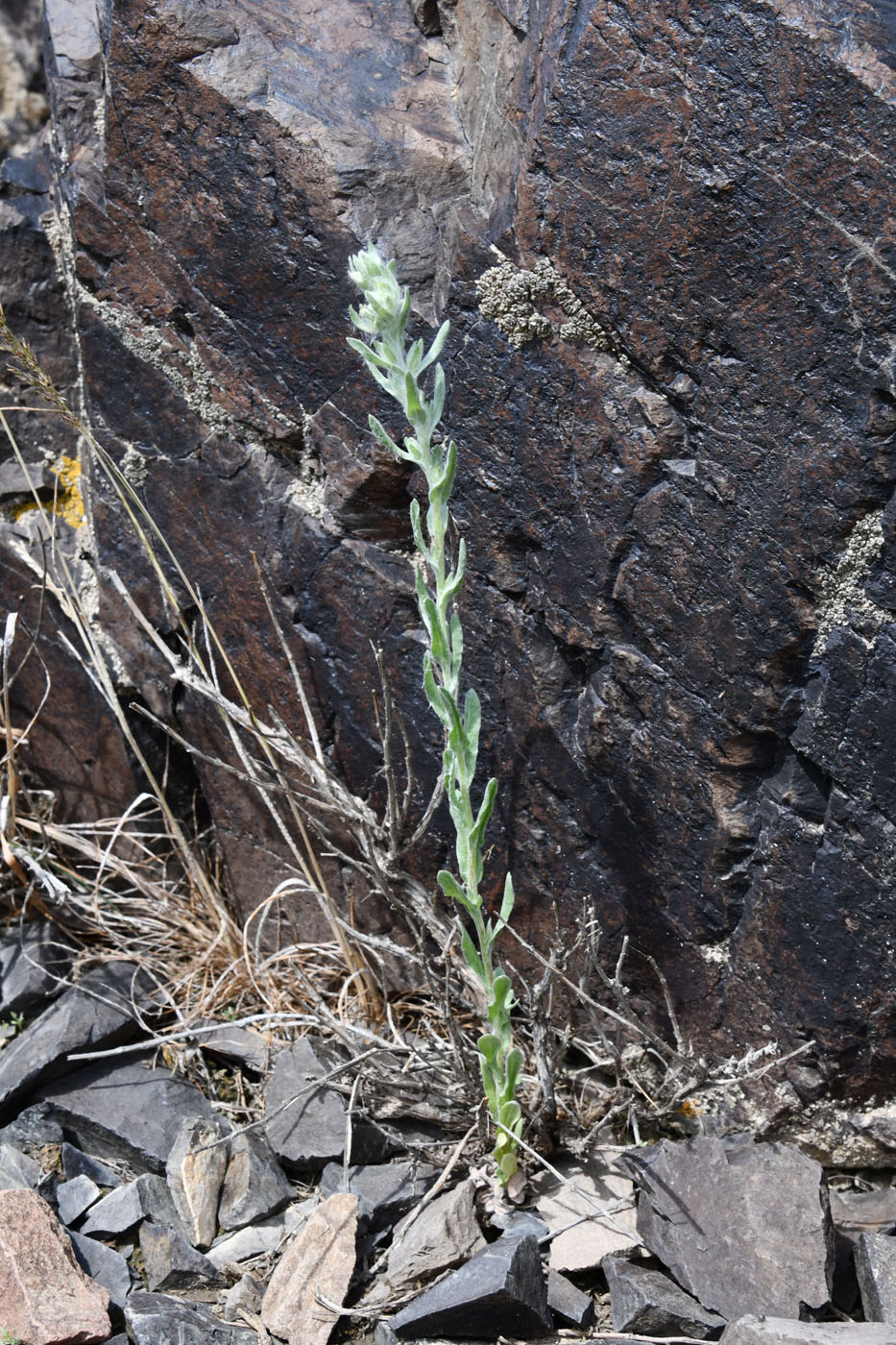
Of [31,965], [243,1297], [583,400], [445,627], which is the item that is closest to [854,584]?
[583,400]

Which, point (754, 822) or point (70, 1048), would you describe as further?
point (70, 1048)

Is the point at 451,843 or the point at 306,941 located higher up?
the point at 451,843

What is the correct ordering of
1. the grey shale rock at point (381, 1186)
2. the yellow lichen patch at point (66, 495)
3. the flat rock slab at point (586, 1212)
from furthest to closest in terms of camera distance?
the yellow lichen patch at point (66, 495) → the grey shale rock at point (381, 1186) → the flat rock slab at point (586, 1212)

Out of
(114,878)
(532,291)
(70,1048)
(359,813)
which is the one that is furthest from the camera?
(114,878)

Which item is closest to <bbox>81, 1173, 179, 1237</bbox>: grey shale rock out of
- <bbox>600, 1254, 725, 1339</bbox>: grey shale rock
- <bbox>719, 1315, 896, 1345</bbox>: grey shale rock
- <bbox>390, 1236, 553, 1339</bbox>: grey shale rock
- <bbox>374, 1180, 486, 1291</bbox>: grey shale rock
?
<bbox>374, 1180, 486, 1291</bbox>: grey shale rock

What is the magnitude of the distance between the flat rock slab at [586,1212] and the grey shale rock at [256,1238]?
436 millimetres

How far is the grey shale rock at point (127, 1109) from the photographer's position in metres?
2.31

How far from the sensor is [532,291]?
1892 millimetres

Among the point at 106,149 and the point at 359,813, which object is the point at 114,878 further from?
the point at 106,149

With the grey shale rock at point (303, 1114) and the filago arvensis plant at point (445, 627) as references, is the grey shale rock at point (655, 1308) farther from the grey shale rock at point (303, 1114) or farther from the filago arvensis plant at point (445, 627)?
the grey shale rock at point (303, 1114)

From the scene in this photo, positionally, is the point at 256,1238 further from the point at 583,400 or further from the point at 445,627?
the point at 583,400

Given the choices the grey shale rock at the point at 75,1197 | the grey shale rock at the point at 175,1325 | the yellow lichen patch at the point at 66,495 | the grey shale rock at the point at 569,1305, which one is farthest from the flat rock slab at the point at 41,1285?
the yellow lichen patch at the point at 66,495

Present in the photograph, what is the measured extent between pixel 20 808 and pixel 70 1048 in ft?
2.00

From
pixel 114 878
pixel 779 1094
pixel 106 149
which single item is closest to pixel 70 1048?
pixel 114 878
